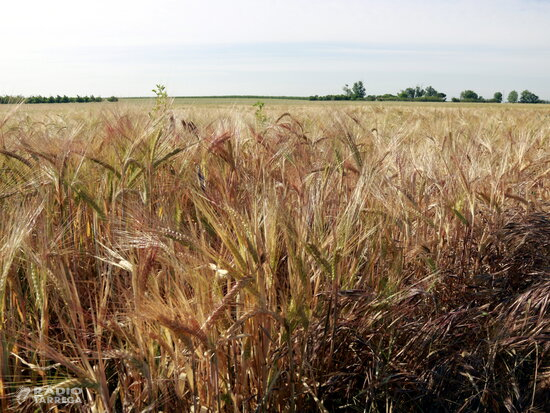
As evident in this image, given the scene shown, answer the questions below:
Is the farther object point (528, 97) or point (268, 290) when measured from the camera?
point (528, 97)

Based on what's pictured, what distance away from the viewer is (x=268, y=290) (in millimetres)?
1189

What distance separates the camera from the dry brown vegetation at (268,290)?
1.07 meters

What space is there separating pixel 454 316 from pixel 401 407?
32 cm

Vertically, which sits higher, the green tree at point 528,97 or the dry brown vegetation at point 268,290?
the green tree at point 528,97

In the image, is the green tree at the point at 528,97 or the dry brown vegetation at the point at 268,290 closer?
the dry brown vegetation at the point at 268,290

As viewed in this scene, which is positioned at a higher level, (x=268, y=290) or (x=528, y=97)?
(x=528, y=97)

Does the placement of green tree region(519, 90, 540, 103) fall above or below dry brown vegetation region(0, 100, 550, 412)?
above

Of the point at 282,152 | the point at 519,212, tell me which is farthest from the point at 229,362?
the point at 519,212

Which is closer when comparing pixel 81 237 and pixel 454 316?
pixel 454 316

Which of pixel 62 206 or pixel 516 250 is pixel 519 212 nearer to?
pixel 516 250

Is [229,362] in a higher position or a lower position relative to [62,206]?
lower

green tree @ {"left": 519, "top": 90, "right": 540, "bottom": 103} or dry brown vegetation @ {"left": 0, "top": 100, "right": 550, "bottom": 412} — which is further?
green tree @ {"left": 519, "top": 90, "right": 540, "bottom": 103}

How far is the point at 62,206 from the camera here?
1747 millimetres

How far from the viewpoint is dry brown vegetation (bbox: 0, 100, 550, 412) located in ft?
3.50
